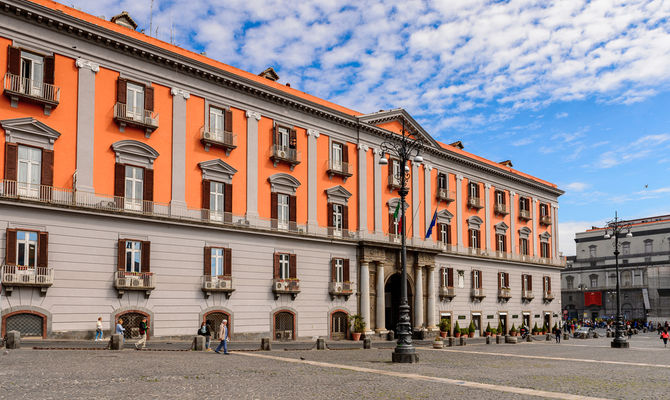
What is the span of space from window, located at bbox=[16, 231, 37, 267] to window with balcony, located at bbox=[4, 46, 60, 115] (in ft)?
18.9

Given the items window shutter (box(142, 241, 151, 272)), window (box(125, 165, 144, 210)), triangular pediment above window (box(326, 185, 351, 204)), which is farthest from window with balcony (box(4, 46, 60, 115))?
triangular pediment above window (box(326, 185, 351, 204))

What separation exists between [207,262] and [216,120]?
8293mm

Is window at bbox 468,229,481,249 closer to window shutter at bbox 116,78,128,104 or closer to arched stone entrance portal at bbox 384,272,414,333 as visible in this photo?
arched stone entrance portal at bbox 384,272,414,333

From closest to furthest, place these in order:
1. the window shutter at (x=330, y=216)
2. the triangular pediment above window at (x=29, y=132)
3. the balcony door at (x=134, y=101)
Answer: the triangular pediment above window at (x=29, y=132) → the balcony door at (x=134, y=101) → the window shutter at (x=330, y=216)

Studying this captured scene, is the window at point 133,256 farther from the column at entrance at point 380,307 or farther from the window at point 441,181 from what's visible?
the window at point 441,181

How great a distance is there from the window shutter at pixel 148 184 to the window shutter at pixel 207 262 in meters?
4.25

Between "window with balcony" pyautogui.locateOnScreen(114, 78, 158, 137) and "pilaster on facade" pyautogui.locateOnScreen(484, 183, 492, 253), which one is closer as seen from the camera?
"window with balcony" pyautogui.locateOnScreen(114, 78, 158, 137)

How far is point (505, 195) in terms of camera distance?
61312 mm

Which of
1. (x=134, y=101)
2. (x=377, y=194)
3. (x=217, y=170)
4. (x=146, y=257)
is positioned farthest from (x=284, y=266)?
(x=134, y=101)

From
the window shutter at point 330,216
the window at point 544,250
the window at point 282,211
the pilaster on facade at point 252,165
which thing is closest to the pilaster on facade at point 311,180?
the window shutter at point 330,216

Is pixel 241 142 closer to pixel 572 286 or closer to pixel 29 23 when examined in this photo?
pixel 29 23

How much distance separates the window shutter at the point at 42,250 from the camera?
27423 mm

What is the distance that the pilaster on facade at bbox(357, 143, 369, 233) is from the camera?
43.9m

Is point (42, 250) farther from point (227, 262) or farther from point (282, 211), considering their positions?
point (282, 211)
